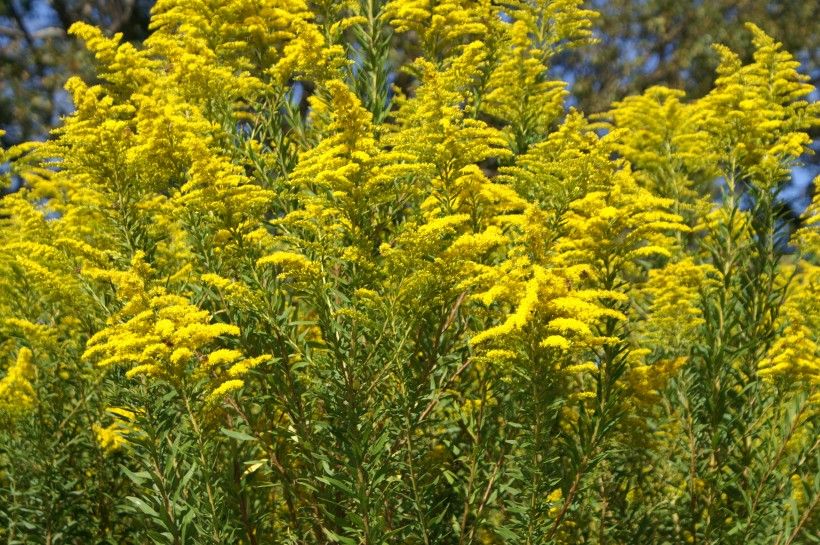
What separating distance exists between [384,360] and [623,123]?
3.51 meters

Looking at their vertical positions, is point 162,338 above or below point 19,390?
above

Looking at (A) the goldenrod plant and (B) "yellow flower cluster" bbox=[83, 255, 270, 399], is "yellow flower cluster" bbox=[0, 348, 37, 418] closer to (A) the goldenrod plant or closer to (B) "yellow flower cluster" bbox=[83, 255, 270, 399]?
(A) the goldenrod plant

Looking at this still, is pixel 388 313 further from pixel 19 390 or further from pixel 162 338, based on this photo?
pixel 19 390

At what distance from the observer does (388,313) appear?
314cm


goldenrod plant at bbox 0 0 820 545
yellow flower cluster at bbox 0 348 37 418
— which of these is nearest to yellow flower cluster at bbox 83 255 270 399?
goldenrod plant at bbox 0 0 820 545

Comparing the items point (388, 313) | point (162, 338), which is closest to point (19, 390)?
point (162, 338)

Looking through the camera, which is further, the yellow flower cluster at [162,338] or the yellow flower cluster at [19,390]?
the yellow flower cluster at [19,390]

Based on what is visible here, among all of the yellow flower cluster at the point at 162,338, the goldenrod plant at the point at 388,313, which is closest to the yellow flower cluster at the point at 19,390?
the goldenrod plant at the point at 388,313

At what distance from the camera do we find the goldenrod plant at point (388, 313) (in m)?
3.15

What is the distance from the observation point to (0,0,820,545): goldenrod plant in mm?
3150

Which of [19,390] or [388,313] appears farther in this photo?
[19,390]

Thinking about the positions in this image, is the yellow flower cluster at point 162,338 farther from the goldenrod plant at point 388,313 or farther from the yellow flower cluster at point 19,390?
the yellow flower cluster at point 19,390

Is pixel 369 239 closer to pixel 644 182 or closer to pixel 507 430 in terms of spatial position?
pixel 507 430

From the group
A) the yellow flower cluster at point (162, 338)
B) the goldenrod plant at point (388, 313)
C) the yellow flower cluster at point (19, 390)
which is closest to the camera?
the yellow flower cluster at point (162, 338)
